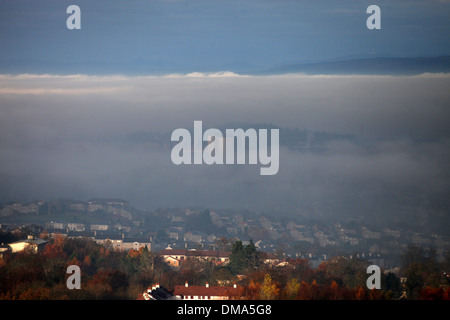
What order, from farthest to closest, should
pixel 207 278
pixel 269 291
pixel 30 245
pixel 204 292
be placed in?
pixel 30 245
pixel 207 278
pixel 204 292
pixel 269 291

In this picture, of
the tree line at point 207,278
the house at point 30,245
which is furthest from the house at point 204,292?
the house at point 30,245

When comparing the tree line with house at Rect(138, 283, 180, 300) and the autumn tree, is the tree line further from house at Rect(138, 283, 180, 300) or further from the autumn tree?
house at Rect(138, 283, 180, 300)

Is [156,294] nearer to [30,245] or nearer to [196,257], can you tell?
[30,245]

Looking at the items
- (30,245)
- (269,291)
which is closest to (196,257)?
(30,245)

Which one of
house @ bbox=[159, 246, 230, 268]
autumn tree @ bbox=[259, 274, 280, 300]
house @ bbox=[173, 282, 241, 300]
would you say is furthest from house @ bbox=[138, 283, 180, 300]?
house @ bbox=[159, 246, 230, 268]

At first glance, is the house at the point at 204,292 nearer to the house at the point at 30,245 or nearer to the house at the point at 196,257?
the house at the point at 196,257
